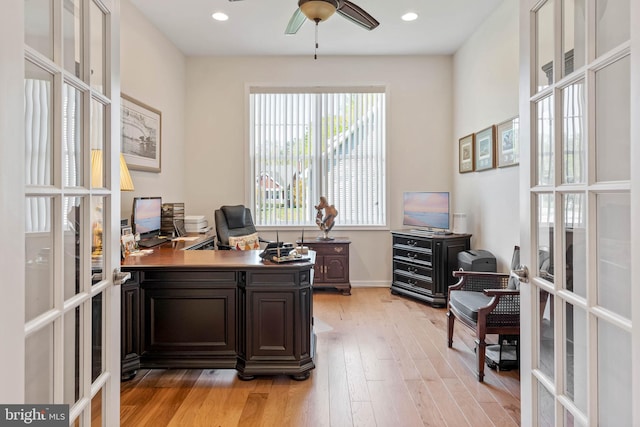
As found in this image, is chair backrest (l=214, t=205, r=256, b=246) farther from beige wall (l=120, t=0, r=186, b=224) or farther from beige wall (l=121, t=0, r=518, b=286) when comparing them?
beige wall (l=120, t=0, r=186, b=224)

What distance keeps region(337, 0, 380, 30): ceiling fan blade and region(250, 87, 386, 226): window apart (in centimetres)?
209

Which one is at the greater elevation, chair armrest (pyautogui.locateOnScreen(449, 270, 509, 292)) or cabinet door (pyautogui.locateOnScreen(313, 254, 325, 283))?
chair armrest (pyautogui.locateOnScreen(449, 270, 509, 292))

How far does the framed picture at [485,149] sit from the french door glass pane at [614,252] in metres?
2.99

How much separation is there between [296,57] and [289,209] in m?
2.16

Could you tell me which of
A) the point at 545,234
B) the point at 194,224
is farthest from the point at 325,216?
the point at 545,234

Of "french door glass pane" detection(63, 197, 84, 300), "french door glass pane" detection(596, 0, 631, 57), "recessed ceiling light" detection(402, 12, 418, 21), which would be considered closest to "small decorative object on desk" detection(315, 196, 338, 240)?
"recessed ceiling light" detection(402, 12, 418, 21)

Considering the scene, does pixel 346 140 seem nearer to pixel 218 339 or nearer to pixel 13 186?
pixel 218 339

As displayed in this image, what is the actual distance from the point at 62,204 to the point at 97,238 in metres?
0.29

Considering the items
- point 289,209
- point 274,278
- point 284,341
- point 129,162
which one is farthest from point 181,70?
point 284,341

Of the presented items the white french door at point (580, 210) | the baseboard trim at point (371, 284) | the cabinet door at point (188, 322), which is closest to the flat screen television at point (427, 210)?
the baseboard trim at point (371, 284)

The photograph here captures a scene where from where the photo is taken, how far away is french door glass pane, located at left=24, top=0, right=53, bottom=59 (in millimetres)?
877

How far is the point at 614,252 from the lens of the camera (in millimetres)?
A: 997

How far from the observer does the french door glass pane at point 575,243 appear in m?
1.11

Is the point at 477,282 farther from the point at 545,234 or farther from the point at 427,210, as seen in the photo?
the point at 545,234
